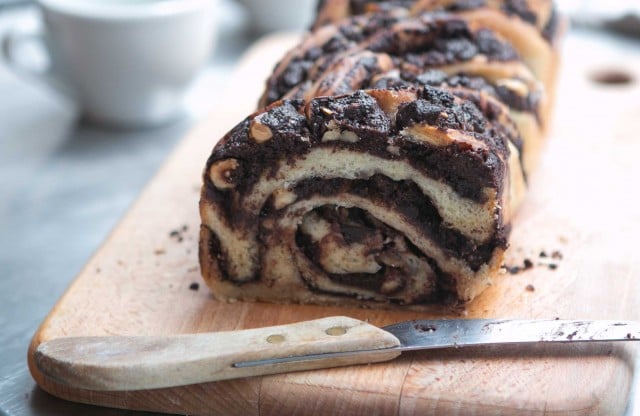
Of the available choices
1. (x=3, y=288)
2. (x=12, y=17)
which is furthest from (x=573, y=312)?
(x=12, y=17)

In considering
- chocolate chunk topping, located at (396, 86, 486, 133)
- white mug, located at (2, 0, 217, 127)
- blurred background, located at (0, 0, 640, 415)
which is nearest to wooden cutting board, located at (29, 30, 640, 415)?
blurred background, located at (0, 0, 640, 415)

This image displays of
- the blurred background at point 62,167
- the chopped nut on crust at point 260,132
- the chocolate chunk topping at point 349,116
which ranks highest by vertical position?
the chocolate chunk topping at point 349,116

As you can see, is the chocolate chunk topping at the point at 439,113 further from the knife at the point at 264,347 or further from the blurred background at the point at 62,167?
the blurred background at the point at 62,167

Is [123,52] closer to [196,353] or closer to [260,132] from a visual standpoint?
[260,132]

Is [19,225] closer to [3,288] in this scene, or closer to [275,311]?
[3,288]

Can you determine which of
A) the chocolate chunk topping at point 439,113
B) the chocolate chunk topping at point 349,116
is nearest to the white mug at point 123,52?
the chocolate chunk topping at point 349,116

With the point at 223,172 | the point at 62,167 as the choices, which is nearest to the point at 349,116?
the point at 223,172

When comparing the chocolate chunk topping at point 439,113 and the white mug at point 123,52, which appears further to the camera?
the white mug at point 123,52
